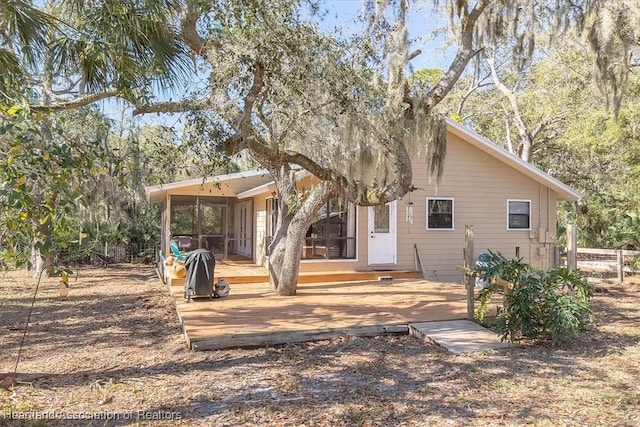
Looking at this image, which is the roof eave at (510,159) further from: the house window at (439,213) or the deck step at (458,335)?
the deck step at (458,335)

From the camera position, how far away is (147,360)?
17.1 ft

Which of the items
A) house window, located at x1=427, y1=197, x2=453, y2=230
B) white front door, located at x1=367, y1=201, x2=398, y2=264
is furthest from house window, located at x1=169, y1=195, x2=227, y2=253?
house window, located at x1=427, y1=197, x2=453, y2=230

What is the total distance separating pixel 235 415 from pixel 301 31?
479 cm

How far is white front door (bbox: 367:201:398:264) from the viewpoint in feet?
38.0

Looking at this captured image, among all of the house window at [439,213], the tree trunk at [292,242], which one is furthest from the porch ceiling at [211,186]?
the house window at [439,213]

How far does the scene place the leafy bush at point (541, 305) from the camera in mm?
5324

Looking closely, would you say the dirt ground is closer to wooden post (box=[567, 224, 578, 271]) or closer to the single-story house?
wooden post (box=[567, 224, 578, 271])

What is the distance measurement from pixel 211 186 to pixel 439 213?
6128 millimetres

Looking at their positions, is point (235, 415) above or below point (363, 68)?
below

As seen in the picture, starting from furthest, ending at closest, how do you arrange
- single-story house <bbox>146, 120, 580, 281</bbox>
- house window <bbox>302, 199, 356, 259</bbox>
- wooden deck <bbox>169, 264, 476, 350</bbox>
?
single-story house <bbox>146, 120, 580, 281</bbox> → house window <bbox>302, 199, 356, 259</bbox> → wooden deck <bbox>169, 264, 476, 350</bbox>

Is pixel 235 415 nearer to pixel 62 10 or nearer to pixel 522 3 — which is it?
pixel 62 10

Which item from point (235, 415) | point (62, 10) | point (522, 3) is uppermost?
point (522, 3)

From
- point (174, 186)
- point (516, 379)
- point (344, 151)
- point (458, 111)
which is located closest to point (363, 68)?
point (344, 151)

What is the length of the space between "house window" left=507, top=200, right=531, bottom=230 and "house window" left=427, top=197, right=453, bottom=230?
5.65ft
